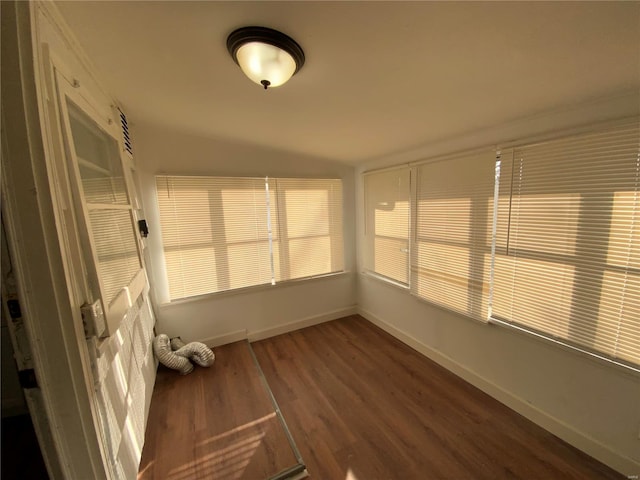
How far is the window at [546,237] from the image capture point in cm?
141

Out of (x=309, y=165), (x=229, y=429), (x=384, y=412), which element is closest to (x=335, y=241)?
(x=309, y=165)

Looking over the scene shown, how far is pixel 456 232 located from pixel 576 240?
79 centimetres

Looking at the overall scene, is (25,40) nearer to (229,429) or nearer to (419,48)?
(419,48)

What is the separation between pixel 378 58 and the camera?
114 centimetres

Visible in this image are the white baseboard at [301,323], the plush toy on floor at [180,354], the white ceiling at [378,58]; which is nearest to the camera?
the white ceiling at [378,58]

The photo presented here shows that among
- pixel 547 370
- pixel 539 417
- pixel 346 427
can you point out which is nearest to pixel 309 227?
pixel 346 427

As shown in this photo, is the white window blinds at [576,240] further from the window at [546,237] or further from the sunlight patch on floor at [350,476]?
the sunlight patch on floor at [350,476]

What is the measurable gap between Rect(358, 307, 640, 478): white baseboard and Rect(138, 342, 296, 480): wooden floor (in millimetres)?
1679

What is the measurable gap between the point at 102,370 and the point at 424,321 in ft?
8.72

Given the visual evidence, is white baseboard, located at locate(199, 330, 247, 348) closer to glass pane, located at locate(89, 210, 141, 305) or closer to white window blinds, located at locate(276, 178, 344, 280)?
white window blinds, located at locate(276, 178, 344, 280)

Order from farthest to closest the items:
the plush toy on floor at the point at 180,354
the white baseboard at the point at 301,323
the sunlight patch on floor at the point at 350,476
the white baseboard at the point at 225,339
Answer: the white baseboard at the point at 301,323 < the white baseboard at the point at 225,339 < the plush toy on floor at the point at 180,354 < the sunlight patch on floor at the point at 350,476

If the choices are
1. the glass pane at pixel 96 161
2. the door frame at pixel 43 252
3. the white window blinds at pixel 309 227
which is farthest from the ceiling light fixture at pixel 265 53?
the white window blinds at pixel 309 227

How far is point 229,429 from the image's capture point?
1.81 meters

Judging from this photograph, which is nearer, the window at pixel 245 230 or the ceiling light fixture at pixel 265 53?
the ceiling light fixture at pixel 265 53
